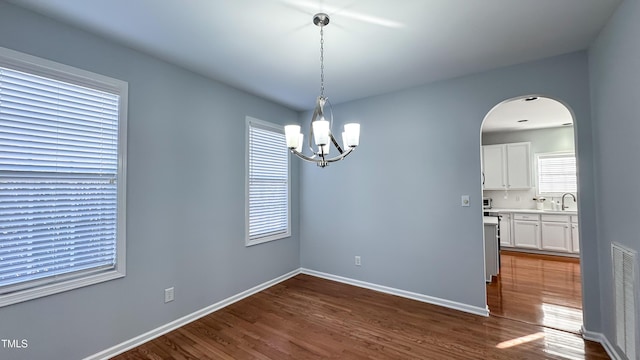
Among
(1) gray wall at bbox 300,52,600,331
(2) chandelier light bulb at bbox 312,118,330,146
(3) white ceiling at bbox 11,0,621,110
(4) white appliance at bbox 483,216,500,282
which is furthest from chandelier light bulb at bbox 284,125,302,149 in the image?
(4) white appliance at bbox 483,216,500,282

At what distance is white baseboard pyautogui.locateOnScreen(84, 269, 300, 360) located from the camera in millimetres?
2240

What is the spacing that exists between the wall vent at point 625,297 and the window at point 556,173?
4519 mm

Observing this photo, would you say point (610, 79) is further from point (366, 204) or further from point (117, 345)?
point (117, 345)

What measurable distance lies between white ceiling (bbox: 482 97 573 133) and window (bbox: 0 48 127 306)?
4.37m

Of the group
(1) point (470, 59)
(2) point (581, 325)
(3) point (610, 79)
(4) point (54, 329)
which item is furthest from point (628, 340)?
(4) point (54, 329)

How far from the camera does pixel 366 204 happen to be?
12.5 feet

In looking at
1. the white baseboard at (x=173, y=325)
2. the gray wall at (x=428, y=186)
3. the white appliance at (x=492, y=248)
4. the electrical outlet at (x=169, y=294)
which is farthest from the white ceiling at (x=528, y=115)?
the electrical outlet at (x=169, y=294)

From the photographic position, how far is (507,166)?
6016 mm

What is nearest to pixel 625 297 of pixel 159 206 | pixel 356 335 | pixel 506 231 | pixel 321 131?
pixel 356 335

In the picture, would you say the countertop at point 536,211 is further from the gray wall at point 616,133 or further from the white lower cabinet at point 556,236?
the gray wall at point 616,133

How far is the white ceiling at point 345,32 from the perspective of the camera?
75.3 inches

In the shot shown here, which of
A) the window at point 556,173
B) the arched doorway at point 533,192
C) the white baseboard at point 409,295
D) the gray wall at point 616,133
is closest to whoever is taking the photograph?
the gray wall at point 616,133

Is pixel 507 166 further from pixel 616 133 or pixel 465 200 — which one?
pixel 616 133

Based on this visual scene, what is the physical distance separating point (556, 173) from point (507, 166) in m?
0.92
